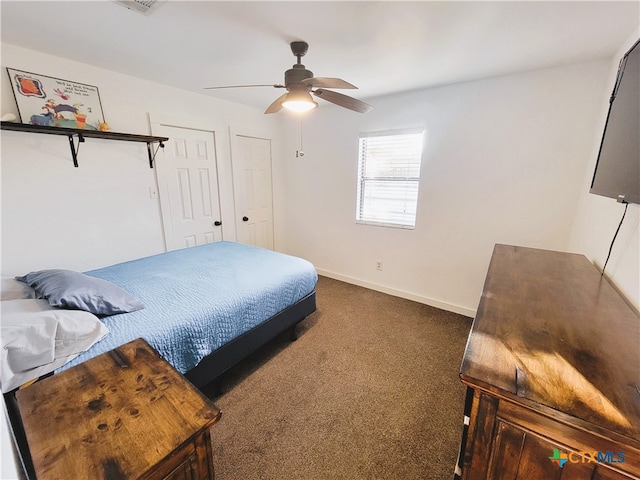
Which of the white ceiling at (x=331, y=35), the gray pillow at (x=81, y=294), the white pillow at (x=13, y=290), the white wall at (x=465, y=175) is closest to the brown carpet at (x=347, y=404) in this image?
the white wall at (x=465, y=175)

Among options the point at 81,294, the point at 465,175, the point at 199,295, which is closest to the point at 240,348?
the point at 199,295

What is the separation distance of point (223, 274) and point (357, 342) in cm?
134

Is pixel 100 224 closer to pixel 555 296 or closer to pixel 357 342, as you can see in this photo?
pixel 357 342

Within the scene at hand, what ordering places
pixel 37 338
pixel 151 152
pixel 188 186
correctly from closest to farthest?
pixel 37 338, pixel 151 152, pixel 188 186

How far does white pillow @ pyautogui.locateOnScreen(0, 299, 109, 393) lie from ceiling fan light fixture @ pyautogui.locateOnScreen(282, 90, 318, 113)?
170 cm

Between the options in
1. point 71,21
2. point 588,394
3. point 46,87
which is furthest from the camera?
point 46,87

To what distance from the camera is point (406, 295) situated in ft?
10.7

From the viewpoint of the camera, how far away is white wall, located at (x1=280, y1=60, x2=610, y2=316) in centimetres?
220

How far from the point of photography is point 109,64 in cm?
222

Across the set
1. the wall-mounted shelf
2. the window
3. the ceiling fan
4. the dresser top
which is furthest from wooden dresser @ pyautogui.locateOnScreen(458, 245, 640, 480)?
the wall-mounted shelf

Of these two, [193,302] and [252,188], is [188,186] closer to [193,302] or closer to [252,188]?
[252,188]

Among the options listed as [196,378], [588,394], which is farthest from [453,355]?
[196,378]

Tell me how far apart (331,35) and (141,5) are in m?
1.07

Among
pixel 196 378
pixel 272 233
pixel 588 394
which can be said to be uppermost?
pixel 588 394
